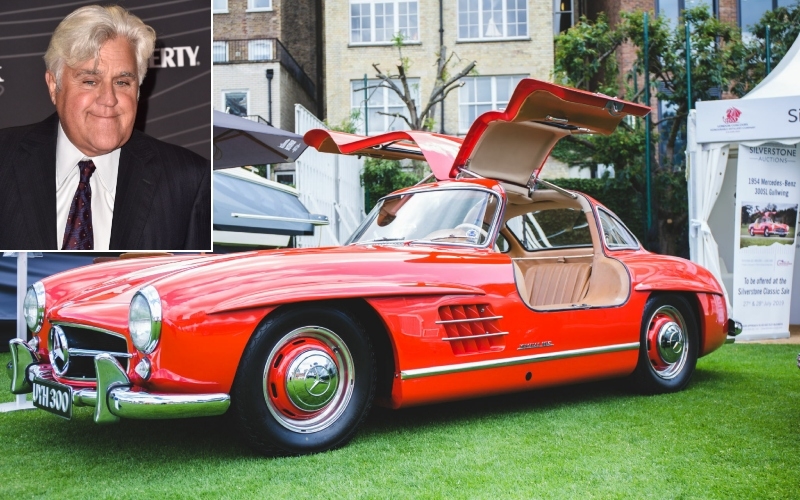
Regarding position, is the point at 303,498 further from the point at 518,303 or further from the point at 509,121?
the point at 509,121

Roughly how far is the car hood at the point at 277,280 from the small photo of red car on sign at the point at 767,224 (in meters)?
5.45

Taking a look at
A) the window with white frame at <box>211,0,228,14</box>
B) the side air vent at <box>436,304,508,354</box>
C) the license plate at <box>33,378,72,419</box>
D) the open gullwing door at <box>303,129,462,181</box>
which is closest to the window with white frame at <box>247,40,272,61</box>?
the window with white frame at <box>211,0,228,14</box>

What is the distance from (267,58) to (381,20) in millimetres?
3503

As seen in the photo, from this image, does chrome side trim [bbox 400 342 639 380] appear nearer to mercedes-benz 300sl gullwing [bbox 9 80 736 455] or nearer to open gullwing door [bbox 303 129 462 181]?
mercedes-benz 300sl gullwing [bbox 9 80 736 455]

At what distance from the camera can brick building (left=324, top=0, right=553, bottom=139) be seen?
2253 cm

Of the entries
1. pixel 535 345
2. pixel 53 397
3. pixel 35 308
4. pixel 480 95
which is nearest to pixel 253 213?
pixel 35 308

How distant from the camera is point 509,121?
4.88 m

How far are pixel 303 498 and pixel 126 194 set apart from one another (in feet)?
9.50

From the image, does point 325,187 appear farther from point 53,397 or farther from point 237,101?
point 237,101

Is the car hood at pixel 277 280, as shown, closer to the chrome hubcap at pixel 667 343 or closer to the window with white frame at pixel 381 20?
the chrome hubcap at pixel 667 343

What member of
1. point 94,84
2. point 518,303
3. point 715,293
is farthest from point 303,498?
point 715,293

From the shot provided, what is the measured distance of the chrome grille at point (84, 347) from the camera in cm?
359

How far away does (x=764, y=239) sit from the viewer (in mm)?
8859

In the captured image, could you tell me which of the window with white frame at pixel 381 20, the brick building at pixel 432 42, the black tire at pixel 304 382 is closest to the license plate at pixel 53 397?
the black tire at pixel 304 382
